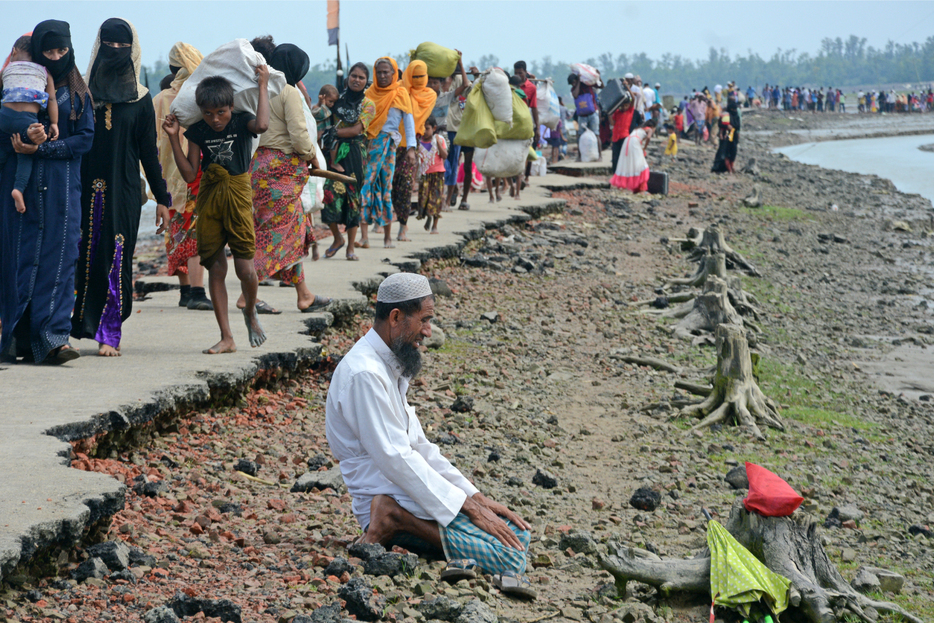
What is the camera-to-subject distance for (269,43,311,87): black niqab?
6688mm

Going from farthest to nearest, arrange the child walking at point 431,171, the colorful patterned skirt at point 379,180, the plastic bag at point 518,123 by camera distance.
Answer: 1. the plastic bag at point 518,123
2. the child walking at point 431,171
3. the colorful patterned skirt at point 379,180

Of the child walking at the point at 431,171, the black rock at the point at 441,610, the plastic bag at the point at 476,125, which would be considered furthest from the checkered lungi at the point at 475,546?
the plastic bag at the point at 476,125

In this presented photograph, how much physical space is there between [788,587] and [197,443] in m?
2.92

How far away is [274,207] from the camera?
647cm

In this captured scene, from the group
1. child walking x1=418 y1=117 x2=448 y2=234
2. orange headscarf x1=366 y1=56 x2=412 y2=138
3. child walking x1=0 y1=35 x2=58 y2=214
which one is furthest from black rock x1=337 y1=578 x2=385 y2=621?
Result: child walking x1=418 y1=117 x2=448 y2=234

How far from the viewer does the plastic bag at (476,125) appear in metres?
11.2

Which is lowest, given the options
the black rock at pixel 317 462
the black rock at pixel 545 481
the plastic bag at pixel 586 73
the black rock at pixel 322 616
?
the black rock at pixel 545 481

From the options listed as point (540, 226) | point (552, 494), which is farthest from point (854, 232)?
point (552, 494)

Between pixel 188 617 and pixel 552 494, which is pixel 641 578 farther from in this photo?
pixel 188 617

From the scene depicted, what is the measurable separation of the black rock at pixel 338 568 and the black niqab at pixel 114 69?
3.05 metres

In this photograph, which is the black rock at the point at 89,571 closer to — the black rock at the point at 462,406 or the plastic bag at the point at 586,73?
A: the black rock at the point at 462,406

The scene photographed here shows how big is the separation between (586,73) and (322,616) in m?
17.7

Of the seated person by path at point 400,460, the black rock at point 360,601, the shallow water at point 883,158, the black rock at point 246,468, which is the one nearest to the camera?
the black rock at point 360,601

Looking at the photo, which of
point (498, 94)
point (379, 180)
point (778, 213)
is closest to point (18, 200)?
point (379, 180)
